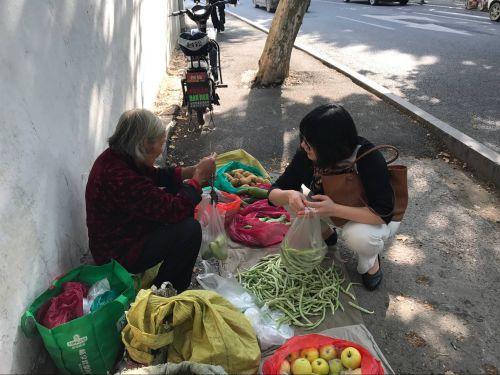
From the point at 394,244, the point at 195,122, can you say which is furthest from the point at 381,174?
the point at 195,122

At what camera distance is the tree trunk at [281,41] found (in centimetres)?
706

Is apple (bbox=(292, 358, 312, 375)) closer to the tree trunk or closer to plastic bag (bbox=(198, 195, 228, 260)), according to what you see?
plastic bag (bbox=(198, 195, 228, 260))

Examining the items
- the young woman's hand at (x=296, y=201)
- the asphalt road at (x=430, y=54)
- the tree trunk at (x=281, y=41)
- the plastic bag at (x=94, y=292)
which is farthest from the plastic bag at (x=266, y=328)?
the tree trunk at (x=281, y=41)

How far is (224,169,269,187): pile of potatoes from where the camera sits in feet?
13.4

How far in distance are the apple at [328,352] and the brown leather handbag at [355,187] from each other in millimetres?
941

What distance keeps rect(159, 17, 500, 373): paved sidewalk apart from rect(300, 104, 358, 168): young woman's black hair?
1090 millimetres

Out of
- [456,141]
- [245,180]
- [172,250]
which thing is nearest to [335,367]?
[172,250]

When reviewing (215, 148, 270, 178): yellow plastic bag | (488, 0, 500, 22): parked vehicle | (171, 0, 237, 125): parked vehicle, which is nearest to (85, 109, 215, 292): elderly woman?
(215, 148, 270, 178): yellow plastic bag

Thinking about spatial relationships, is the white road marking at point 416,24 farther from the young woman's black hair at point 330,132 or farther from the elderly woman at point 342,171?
the young woman's black hair at point 330,132

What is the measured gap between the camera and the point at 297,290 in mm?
2932

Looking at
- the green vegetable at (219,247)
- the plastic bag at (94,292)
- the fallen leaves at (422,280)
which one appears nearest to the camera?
the plastic bag at (94,292)

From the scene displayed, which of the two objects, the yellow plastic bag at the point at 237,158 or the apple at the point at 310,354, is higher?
the yellow plastic bag at the point at 237,158

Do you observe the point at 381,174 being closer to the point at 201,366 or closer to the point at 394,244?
the point at 394,244

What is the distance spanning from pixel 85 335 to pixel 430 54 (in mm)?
9751
